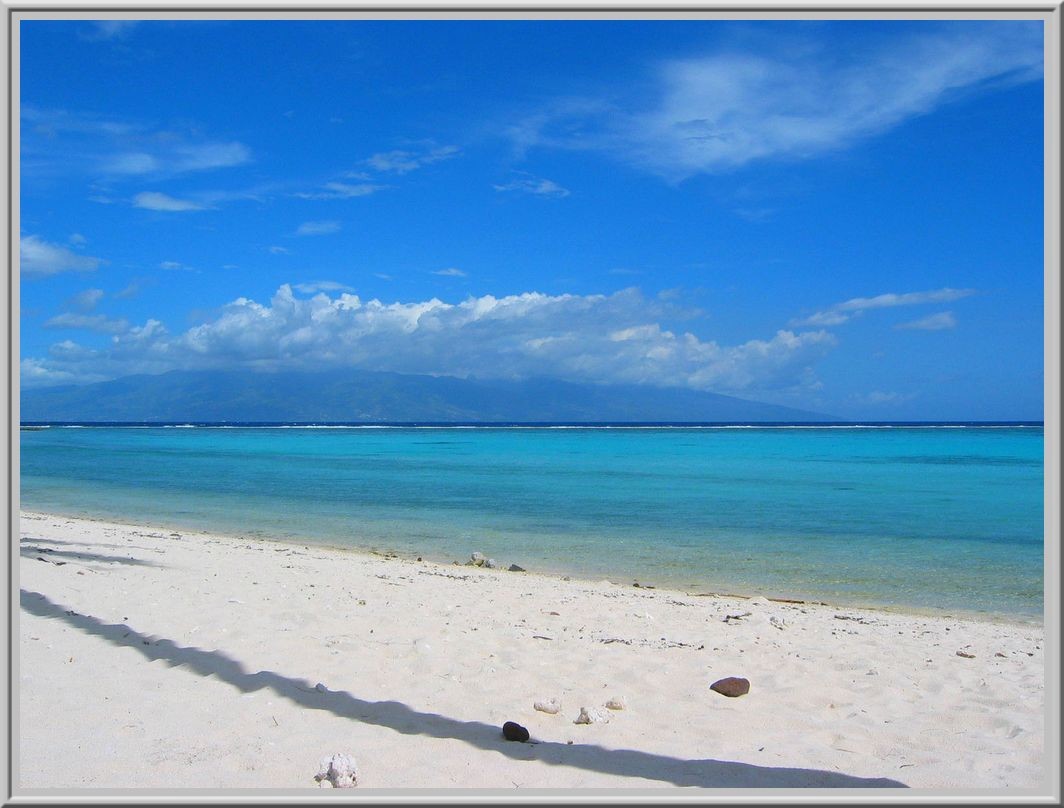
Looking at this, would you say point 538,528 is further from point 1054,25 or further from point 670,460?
point 670,460

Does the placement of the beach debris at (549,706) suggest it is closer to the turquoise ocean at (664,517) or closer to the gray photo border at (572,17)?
the gray photo border at (572,17)

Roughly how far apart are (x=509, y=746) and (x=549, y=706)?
708mm

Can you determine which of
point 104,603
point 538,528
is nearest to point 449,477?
point 538,528

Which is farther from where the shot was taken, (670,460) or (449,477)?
(670,460)

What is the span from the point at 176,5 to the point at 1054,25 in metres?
4.48

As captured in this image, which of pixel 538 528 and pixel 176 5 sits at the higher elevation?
pixel 176 5

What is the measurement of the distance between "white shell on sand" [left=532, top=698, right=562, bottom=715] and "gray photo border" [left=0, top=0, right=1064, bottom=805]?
1.48 m

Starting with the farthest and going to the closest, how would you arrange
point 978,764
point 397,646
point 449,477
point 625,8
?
point 449,477
point 397,646
point 978,764
point 625,8

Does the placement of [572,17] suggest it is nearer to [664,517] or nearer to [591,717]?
[591,717]

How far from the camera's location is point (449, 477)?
33.4m

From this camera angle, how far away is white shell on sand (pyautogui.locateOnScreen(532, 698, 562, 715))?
16.7ft

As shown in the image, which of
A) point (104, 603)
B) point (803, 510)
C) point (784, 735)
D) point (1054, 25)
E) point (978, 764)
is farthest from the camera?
point (803, 510)

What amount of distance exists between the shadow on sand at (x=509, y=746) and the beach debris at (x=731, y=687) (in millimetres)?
1398

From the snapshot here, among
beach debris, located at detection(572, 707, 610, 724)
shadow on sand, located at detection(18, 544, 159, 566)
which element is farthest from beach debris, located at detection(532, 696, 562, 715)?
shadow on sand, located at detection(18, 544, 159, 566)
